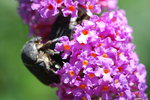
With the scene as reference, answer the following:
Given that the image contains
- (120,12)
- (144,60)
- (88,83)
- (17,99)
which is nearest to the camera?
(88,83)

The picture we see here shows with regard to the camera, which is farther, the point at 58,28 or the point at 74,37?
the point at 58,28

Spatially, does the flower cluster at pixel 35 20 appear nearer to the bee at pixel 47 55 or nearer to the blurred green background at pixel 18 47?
the bee at pixel 47 55

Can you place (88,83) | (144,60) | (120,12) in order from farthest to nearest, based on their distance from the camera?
(144,60) → (120,12) → (88,83)

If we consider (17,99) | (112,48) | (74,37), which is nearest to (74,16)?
(74,37)

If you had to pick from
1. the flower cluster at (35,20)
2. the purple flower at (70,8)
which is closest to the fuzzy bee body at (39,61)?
the flower cluster at (35,20)

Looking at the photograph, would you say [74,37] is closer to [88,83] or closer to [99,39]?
[99,39]

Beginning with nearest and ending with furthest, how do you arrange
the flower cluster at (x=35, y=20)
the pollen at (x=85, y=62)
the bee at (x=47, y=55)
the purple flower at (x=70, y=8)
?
the pollen at (x=85, y=62) → the purple flower at (x=70, y=8) → the bee at (x=47, y=55) → the flower cluster at (x=35, y=20)
